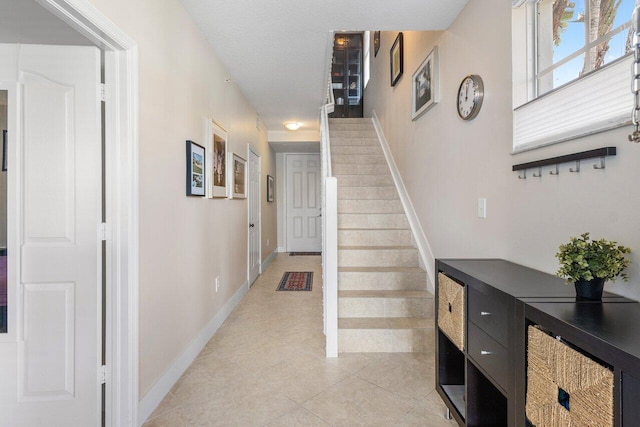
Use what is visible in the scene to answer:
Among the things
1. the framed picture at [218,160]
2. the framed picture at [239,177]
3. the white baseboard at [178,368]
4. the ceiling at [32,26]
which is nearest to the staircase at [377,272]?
the white baseboard at [178,368]

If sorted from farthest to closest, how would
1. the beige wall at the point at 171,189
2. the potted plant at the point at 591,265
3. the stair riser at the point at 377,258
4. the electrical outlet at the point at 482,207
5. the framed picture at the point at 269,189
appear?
the framed picture at the point at 269,189 < the stair riser at the point at 377,258 < the electrical outlet at the point at 482,207 < the beige wall at the point at 171,189 < the potted plant at the point at 591,265

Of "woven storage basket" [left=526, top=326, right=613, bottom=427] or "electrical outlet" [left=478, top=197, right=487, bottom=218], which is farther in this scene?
"electrical outlet" [left=478, top=197, right=487, bottom=218]

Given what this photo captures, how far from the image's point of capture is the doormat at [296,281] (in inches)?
177

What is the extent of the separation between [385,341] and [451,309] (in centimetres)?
107

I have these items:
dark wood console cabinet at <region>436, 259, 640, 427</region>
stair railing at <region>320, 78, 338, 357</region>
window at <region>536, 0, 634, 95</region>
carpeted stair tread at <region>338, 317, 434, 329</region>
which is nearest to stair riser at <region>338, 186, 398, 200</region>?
stair railing at <region>320, 78, 338, 357</region>

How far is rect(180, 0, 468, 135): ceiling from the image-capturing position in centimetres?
227

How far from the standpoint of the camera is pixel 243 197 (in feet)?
13.6

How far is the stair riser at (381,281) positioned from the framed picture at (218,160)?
53.2 inches

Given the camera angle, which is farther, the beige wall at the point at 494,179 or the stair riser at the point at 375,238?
the stair riser at the point at 375,238

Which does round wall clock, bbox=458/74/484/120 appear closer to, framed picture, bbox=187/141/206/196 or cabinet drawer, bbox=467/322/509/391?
cabinet drawer, bbox=467/322/509/391

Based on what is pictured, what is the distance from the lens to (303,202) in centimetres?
763

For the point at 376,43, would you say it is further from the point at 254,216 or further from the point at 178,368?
the point at 178,368

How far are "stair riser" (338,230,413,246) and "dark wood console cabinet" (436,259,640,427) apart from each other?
5.40 feet

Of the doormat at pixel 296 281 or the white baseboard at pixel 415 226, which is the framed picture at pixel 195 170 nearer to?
the white baseboard at pixel 415 226
